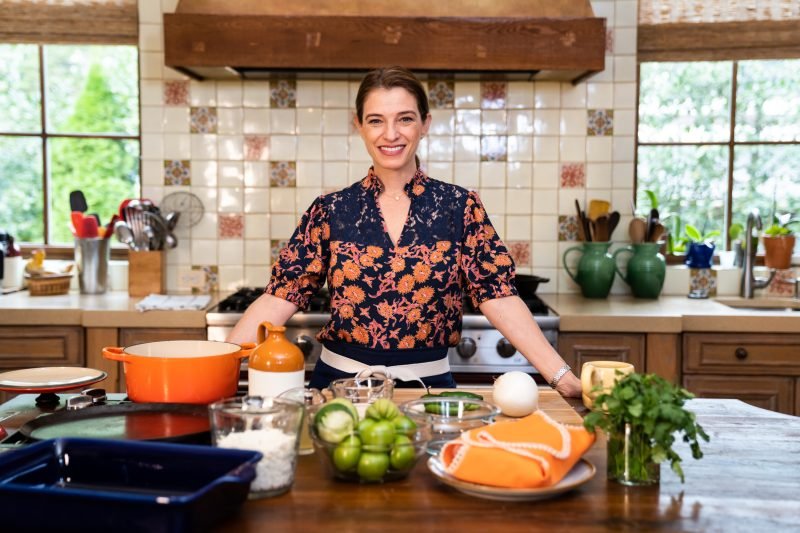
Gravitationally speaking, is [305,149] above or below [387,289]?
above

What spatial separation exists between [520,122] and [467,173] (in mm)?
314

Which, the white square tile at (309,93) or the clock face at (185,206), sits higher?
the white square tile at (309,93)

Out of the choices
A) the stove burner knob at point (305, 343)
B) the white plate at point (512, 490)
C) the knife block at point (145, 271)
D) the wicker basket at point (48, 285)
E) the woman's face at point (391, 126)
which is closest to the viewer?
the white plate at point (512, 490)

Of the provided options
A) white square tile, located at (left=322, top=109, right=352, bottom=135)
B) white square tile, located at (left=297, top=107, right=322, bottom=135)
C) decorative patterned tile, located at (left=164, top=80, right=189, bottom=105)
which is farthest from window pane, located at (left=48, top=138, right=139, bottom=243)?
white square tile, located at (left=322, top=109, right=352, bottom=135)

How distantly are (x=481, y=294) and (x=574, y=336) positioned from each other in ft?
3.47

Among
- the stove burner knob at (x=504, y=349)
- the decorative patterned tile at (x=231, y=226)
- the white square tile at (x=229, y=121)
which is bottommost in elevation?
the stove burner knob at (x=504, y=349)

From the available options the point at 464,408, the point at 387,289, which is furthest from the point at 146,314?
the point at 464,408

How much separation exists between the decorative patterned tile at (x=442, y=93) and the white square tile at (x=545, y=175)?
46cm

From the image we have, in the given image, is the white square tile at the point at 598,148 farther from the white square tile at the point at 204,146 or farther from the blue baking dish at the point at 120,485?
the blue baking dish at the point at 120,485

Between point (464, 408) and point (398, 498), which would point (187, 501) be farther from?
point (464, 408)

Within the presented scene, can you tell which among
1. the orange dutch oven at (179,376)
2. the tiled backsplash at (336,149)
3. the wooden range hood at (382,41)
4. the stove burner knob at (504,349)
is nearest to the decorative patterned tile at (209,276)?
the tiled backsplash at (336,149)

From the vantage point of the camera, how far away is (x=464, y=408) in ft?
5.33

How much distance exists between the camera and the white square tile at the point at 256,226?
3891 millimetres

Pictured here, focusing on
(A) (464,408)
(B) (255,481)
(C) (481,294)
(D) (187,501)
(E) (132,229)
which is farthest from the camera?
(E) (132,229)
